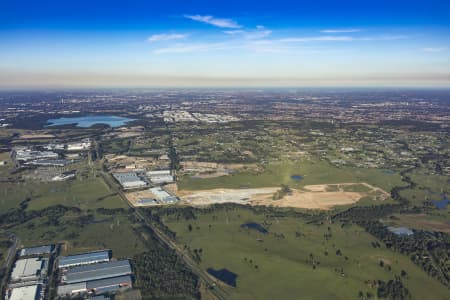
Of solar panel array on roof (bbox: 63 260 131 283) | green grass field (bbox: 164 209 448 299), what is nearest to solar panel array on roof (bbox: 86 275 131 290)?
solar panel array on roof (bbox: 63 260 131 283)

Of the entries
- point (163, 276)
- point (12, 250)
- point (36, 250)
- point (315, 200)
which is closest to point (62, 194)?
point (12, 250)

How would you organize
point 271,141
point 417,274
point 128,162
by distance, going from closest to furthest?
point 417,274
point 128,162
point 271,141

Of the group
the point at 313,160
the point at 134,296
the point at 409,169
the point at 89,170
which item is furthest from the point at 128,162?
the point at 409,169

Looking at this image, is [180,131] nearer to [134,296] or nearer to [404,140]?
[404,140]

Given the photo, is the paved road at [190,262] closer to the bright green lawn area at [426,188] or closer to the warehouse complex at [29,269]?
the warehouse complex at [29,269]

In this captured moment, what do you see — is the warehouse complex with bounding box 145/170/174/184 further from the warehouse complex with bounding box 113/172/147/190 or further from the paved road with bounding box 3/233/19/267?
the paved road with bounding box 3/233/19/267

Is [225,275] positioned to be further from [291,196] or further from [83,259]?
[291,196]
